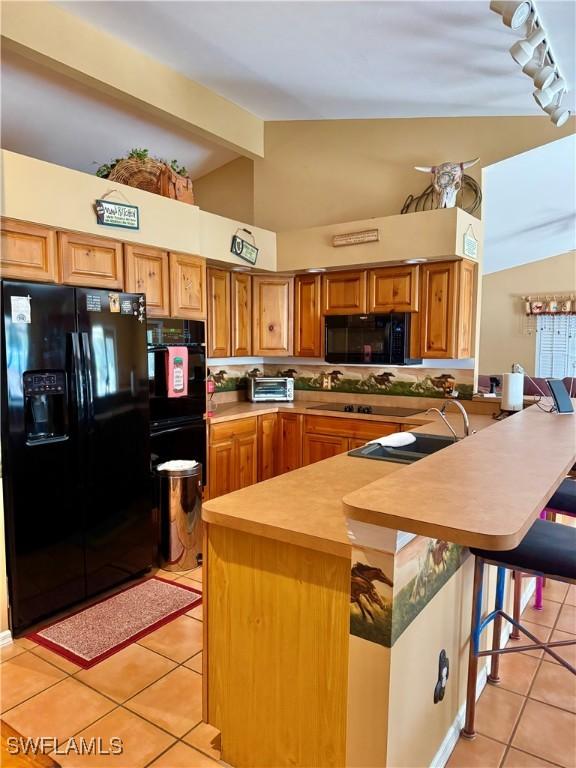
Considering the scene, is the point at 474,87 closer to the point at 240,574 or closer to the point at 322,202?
the point at 322,202

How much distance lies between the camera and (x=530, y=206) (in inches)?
205

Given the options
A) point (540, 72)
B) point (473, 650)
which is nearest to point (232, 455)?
point (473, 650)

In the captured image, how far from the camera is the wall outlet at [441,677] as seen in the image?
1.62 metres

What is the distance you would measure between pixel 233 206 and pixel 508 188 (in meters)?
2.60

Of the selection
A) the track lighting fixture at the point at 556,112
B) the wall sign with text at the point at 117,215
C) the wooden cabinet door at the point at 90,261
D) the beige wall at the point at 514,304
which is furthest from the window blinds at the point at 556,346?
the wooden cabinet door at the point at 90,261

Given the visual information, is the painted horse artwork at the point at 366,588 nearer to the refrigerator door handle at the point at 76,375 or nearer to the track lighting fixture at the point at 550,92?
the refrigerator door handle at the point at 76,375

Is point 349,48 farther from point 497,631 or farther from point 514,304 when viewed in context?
point 514,304

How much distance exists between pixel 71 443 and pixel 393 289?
108 inches

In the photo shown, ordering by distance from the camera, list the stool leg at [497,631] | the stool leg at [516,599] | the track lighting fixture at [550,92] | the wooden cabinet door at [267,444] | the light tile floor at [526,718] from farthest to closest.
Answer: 1. the wooden cabinet door at [267,444]
2. the track lighting fixture at [550,92]
3. the stool leg at [516,599]
4. the stool leg at [497,631]
5. the light tile floor at [526,718]

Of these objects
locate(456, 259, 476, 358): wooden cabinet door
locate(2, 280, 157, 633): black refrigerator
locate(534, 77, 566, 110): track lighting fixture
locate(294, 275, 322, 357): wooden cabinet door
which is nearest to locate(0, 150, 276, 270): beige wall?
locate(2, 280, 157, 633): black refrigerator

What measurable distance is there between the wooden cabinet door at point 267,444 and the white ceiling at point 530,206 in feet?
8.05

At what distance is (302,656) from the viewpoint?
1465 millimetres

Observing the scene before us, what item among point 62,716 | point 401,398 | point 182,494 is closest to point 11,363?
point 182,494

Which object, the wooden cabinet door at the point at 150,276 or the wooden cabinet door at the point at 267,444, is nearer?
the wooden cabinet door at the point at 150,276
